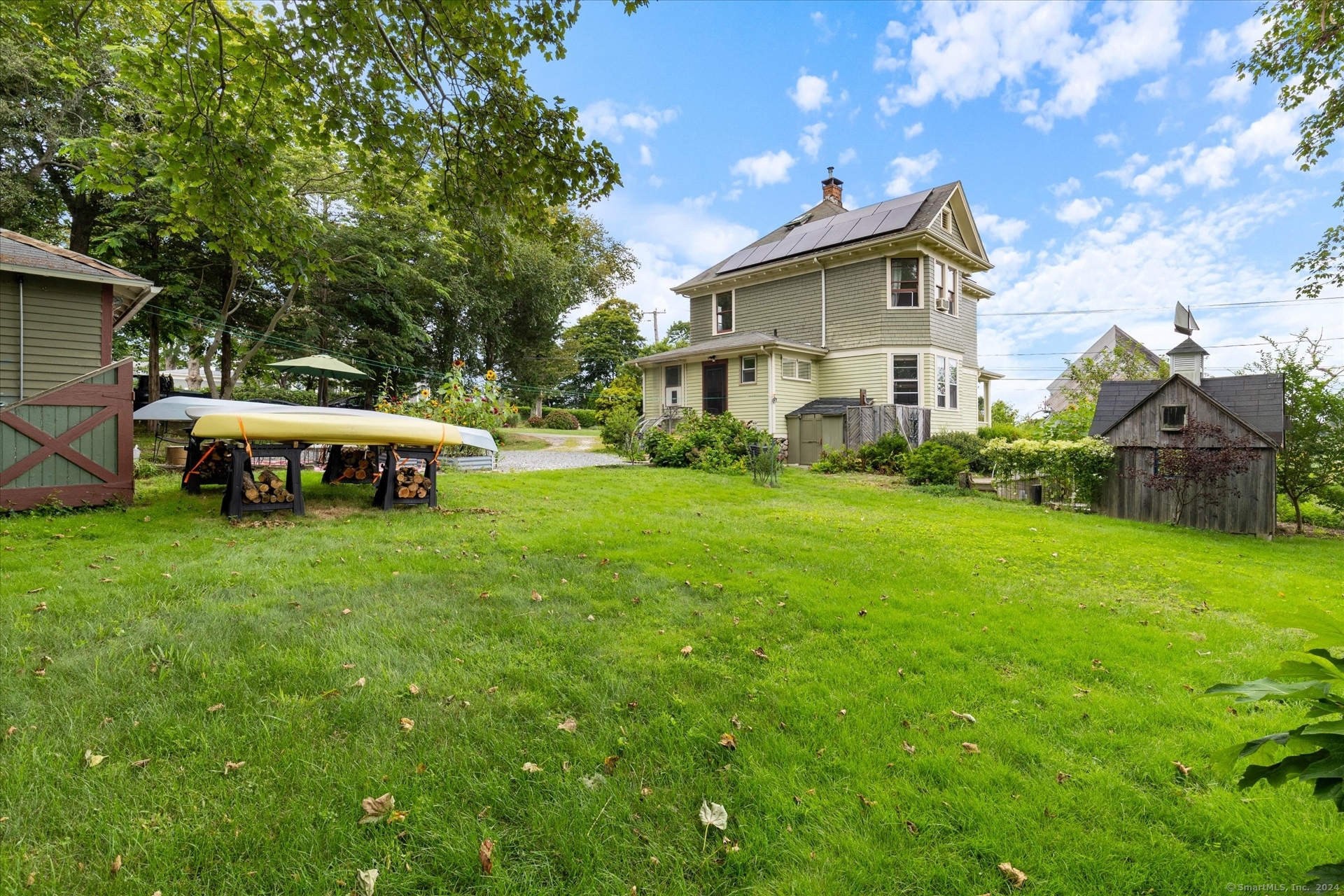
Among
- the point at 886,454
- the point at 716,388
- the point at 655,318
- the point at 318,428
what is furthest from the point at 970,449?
the point at 655,318

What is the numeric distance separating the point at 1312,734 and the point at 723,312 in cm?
2335

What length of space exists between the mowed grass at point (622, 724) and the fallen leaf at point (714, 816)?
4cm

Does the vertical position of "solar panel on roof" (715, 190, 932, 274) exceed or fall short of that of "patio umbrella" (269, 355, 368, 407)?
it exceeds it

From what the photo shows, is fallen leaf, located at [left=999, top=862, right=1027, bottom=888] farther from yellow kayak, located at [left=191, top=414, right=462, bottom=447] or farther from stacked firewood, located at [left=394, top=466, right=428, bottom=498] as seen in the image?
stacked firewood, located at [left=394, top=466, right=428, bottom=498]

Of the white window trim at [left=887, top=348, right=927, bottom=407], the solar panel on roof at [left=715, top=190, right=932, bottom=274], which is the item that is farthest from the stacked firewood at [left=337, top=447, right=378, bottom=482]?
the solar panel on roof at [left=715, top=190, right=932, bottom=274]

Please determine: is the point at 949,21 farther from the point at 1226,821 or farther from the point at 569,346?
the point at 569,346

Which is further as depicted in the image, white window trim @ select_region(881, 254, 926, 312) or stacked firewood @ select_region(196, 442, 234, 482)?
white window trim @ select_region(881, 254, 926, 312)

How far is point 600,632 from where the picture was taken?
12.2ft

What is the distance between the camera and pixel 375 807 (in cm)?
208

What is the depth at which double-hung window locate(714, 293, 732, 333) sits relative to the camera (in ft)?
76.7

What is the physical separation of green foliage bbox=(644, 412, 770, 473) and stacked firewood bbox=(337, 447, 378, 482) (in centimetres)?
707

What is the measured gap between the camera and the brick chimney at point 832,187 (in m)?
25.0

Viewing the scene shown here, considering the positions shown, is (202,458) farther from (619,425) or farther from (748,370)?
(748,370)

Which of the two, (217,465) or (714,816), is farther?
(217,465)
